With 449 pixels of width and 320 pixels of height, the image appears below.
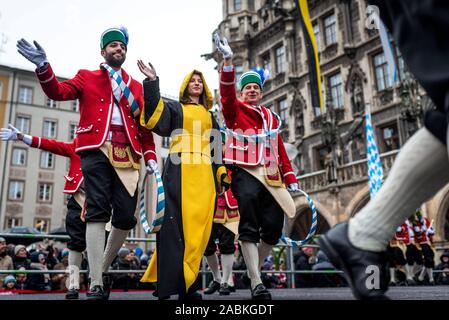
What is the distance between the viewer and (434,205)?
16266mm

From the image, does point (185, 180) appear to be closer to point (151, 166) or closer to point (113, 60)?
point (151, 166)

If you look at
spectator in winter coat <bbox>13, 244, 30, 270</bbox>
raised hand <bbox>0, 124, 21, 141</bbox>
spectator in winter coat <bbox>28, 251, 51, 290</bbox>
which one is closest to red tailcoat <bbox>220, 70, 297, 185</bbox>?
raised hand <bbox>0, 124, 21, 141</bbox>

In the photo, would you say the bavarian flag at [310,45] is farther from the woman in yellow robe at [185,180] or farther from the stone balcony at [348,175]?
the stone balcony at [348,175]

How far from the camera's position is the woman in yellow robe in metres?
3.62

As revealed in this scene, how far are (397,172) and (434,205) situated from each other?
632 inches

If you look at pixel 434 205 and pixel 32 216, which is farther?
pixel 32 216

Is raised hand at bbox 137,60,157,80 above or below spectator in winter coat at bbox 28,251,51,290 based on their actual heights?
above

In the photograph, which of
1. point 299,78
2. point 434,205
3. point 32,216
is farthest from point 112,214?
point 32,216

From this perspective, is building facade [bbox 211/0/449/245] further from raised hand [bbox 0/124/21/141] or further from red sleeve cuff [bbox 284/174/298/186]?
raised hand [bbox 0/124/21/141]

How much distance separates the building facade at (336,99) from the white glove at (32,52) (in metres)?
13.4

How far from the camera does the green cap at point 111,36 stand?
435cm

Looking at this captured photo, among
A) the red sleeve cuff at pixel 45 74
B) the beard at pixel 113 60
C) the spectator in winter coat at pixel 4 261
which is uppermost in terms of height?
the beard at pixel 113 60

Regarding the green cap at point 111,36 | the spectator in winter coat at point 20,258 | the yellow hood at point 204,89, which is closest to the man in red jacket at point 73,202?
the green cap at point 111,36
